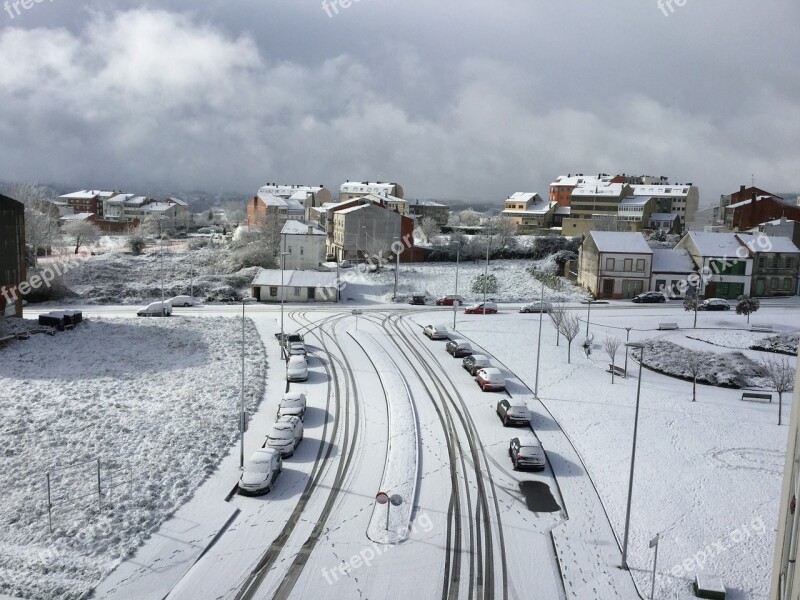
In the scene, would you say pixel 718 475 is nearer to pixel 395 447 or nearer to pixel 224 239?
pixel 395 447

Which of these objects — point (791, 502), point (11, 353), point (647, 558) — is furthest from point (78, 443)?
point (791, 502)

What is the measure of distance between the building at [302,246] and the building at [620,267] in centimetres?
2530

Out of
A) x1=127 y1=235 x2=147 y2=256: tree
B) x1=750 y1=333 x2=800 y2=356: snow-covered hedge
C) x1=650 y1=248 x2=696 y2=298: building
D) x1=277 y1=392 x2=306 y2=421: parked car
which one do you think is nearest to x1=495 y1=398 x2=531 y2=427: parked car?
x1=277 y1=392 x2=306 y2=421: parked car

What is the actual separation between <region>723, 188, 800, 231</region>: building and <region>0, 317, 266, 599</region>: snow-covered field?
63939 mm

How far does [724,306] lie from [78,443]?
43.4 metres

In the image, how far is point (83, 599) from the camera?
1402 centimetres

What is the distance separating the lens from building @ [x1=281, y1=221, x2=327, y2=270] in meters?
61.8

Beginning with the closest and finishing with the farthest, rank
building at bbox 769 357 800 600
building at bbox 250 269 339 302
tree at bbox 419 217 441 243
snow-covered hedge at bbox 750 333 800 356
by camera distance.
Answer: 1. building at bbox 769 357 800 600
2. snow-covered hedge at bbox 750 333 800 356
3. building at bbox 250 269 339 302
4. tree at bbox 419 217 441 243

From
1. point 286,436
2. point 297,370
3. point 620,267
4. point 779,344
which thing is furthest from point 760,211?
point 286,436

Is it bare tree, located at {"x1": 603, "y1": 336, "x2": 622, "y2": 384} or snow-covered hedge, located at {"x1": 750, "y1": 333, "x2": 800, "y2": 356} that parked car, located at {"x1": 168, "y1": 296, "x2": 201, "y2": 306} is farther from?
snow-covered hedge, located at {"x1": 750, "y1": 333, "x2": 800, "y2": 356}

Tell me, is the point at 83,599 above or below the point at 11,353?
below

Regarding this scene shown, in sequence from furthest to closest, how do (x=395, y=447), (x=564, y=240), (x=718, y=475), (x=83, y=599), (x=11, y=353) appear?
(x=564, y=240) → (x=11, y=353) → (x=395, y=447) → (x=718, y=475) → (x=83, y=599)

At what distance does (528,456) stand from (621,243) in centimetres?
3677

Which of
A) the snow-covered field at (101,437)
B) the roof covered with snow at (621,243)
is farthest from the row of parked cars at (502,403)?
the roof covered with snow at (621,243)
